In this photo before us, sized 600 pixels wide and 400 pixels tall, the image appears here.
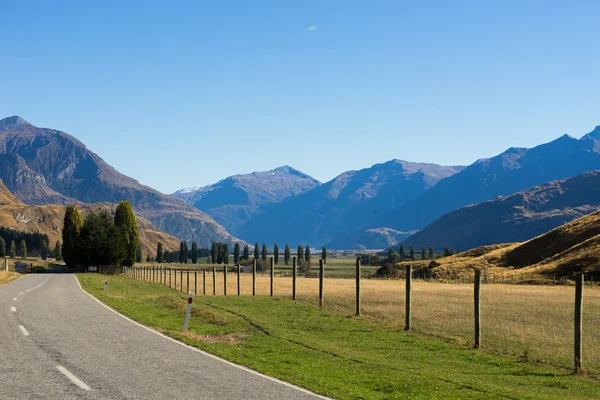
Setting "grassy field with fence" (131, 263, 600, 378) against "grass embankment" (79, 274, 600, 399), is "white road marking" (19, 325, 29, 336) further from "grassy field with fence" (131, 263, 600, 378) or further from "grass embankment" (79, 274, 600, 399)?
"grassy field with fence" (131, 263, 600, 378)

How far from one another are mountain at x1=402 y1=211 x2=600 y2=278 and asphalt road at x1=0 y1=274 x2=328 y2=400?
216ft

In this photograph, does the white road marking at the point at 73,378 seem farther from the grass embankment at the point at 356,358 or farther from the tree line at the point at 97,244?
the tree line at the point at 97,244

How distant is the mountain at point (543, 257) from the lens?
78625 millimetres

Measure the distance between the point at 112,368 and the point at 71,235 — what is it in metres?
118

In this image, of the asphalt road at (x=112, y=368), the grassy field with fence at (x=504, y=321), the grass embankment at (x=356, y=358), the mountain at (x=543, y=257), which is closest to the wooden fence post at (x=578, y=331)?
the grassy field with fence at (x=504, y=321)

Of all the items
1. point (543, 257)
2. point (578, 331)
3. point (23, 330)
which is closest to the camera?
point (578, 331)

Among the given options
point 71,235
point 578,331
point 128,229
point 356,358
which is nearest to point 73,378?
point 356,358

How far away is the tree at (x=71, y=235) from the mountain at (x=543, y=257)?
60695 mm

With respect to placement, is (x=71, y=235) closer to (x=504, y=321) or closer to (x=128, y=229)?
(x=128, y=229)

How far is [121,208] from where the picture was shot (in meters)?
134

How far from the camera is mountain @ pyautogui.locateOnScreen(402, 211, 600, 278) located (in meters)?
78.6

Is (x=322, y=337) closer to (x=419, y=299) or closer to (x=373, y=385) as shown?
(x=373, y=385)

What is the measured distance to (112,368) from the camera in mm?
14242

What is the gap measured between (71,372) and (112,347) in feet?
13.9
